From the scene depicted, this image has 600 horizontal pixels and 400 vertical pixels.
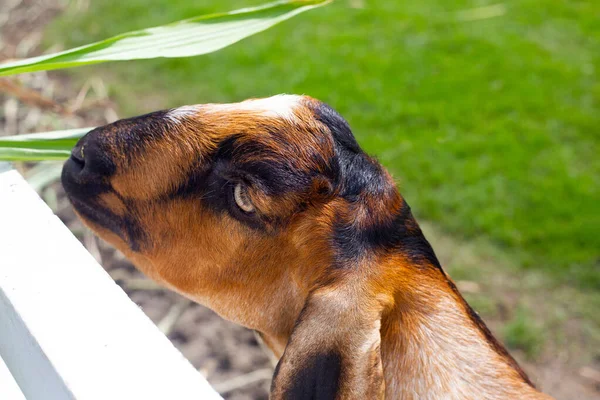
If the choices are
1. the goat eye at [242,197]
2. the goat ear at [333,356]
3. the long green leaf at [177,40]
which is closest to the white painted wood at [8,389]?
the goat ear at [333,356]

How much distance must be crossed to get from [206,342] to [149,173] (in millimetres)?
1424

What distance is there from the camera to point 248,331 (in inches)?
125

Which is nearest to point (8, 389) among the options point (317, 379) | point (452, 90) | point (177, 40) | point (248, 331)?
point (317, 379)

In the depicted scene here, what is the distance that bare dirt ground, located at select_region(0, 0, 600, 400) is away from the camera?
299 centimetres

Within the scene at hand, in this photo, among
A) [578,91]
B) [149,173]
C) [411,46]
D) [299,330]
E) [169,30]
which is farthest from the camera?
[411,46]

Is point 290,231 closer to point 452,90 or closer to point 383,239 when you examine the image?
point 383,239

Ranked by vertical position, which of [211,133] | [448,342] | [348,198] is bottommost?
[448,342]

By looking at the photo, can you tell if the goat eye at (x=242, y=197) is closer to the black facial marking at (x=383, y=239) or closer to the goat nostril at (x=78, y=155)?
the black facial marking at (x=383, y=239)

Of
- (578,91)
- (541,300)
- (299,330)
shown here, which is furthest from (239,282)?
(578,91)

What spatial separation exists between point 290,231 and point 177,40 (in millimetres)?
891

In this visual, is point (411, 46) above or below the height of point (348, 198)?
below

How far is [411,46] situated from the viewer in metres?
5.32

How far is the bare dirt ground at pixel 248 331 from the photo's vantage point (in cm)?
299

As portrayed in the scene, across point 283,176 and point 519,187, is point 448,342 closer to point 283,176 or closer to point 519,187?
point 283,176
